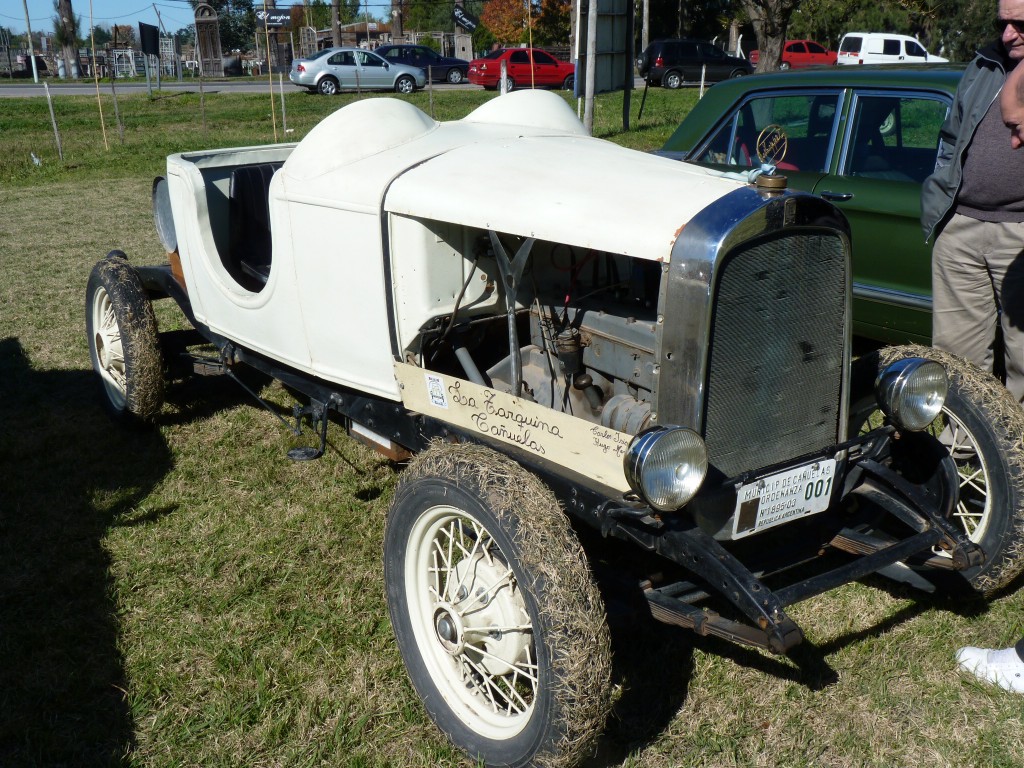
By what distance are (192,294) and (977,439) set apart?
3457 millimetres

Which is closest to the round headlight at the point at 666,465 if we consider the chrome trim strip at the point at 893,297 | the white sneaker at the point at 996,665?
the white sneaker at the point at 996,665

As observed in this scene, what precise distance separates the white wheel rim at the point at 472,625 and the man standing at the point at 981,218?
2228 millimetres

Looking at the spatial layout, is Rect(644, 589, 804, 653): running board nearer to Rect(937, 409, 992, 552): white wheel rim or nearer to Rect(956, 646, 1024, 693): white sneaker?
Rect(956, 646, 1024, 693): white sneaker

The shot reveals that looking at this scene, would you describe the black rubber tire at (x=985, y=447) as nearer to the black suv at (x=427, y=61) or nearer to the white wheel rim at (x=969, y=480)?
the white wheel rim at (x=969, y=480)

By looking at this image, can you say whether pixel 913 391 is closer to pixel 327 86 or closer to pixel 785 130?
pixel 785 130

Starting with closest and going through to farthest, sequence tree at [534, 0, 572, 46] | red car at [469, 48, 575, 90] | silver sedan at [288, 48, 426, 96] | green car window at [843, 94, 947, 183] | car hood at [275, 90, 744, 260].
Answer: car hood at [275, 90, 744, 260], green car window at [843, 94, 947, 183], silver sedan at [288, 48, 426, 96], red car at [469, 48, 575, 90], tree at [534, 0, 572, 46]

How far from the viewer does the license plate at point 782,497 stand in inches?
97.3

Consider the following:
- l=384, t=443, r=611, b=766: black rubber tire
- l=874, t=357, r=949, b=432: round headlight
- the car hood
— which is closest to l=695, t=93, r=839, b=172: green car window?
the car hood

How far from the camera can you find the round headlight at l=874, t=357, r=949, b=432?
2.68m

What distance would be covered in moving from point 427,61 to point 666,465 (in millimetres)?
30337

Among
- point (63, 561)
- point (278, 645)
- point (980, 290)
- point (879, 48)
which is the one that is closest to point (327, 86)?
point (879, 48)

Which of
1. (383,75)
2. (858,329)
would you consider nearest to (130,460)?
(858,329)

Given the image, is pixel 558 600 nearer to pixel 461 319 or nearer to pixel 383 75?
pixel 461 319

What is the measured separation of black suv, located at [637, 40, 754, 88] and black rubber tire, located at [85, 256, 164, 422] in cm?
2517
